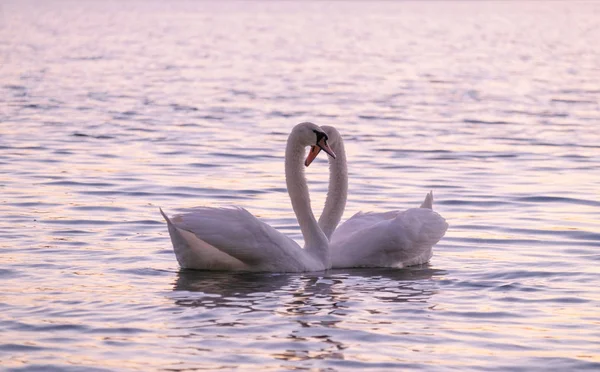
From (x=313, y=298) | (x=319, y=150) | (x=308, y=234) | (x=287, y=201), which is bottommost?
(x=313, y=298)

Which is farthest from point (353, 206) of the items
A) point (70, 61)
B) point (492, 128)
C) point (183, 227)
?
point (70, 61)

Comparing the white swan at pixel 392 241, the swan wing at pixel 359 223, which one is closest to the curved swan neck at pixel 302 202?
the white swan at pixel 392 241

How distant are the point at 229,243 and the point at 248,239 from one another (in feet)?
0.59

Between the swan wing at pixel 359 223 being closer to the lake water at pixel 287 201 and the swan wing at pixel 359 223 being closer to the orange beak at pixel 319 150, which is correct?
the lake water at pixel 287 201

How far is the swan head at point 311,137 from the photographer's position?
12.2 metres

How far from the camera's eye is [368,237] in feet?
40.4

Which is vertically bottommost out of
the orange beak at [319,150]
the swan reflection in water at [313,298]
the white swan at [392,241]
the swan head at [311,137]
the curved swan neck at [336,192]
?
the swan reflection in water at [313,298]

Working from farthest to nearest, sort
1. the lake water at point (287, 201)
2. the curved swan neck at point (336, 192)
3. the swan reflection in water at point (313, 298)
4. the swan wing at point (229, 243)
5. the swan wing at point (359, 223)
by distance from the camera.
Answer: the curved swan neck at point (336, 192) → the swan wing at point (359, 223) → the swan wing at point (229, 243) → the swan reflection in water at point (313, 298) → the lake water at point (287, 201)

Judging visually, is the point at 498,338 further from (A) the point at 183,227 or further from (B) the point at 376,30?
(B) the point at 376,30

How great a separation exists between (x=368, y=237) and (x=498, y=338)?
3037 mm

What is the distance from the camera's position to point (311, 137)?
12.3m

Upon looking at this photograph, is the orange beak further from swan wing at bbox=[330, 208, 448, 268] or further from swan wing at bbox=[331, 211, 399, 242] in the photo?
swan wing at bbox=[331, 211, 399, 242]

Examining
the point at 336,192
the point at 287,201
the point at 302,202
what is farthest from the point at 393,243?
the point at 287,201

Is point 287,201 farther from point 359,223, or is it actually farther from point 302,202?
point 302,202
